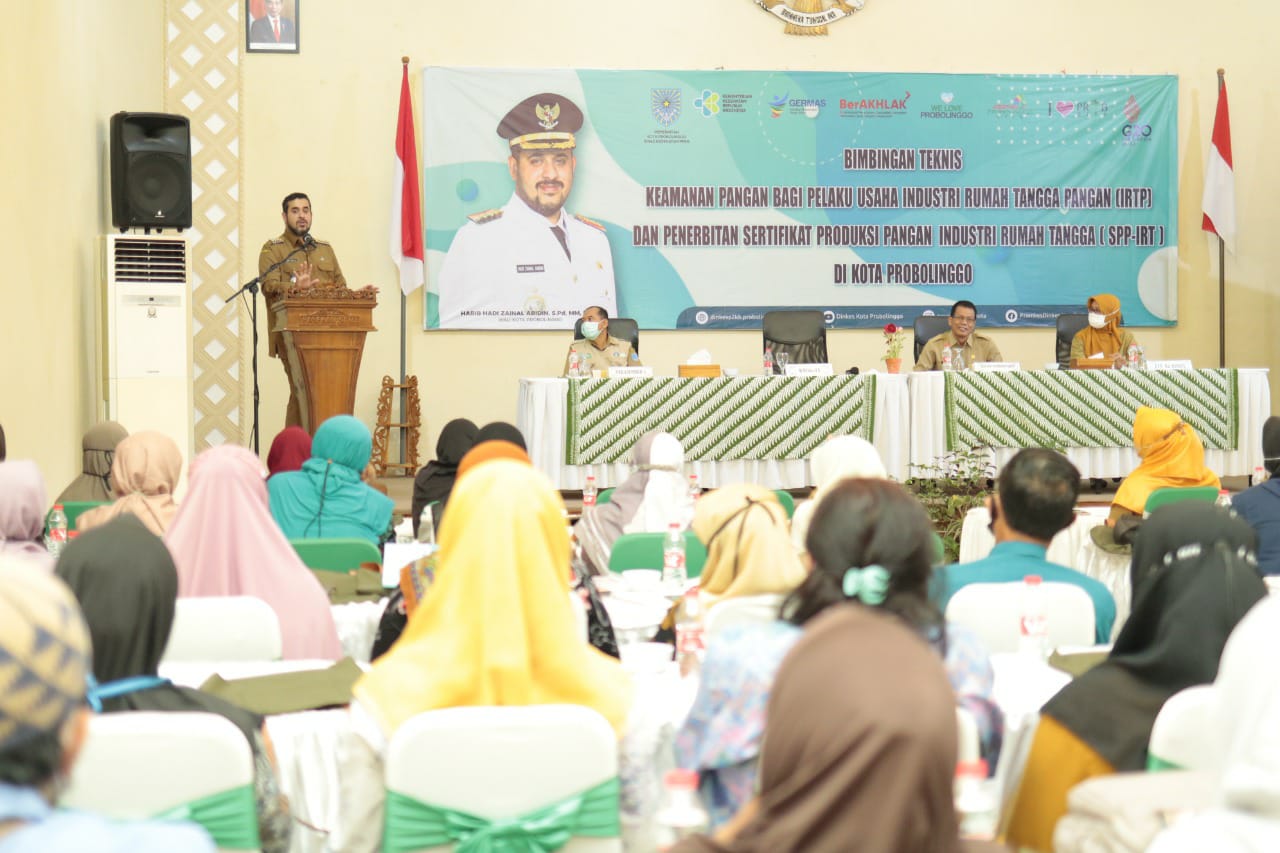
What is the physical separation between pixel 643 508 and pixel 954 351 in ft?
13.4

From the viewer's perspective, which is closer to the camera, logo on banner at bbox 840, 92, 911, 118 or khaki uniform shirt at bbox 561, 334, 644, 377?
khaki uniform shirt at bbox 561, 334, 644, 377

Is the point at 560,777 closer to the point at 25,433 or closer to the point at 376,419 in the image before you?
the point at 25,433

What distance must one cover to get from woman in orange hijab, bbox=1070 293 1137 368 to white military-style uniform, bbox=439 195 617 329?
3.03 meters

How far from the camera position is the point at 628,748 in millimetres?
1979

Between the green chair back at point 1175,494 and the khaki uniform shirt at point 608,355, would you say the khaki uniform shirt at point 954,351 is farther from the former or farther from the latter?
the green chair back at point 1175,494

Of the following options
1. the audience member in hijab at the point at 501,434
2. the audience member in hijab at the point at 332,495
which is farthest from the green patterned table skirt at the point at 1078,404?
the audience member in hijab at the point at 332,495

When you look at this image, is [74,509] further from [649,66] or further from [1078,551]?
[649,66]

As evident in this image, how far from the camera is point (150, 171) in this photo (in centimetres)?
693

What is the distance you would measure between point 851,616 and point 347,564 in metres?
2.87

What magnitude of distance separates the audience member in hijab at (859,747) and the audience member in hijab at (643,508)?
326 cm

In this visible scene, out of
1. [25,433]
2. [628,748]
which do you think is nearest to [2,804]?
[628,748]

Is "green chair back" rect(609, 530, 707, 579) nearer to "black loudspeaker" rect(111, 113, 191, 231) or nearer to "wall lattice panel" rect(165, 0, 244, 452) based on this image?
"black loudspeaker" rect(111, 113, 191, 231)

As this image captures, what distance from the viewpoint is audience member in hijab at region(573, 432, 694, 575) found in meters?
4.36

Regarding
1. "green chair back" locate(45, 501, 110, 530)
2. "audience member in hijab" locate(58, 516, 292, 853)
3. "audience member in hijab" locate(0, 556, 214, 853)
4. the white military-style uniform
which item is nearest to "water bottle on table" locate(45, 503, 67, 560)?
"green chair back" locate(45, 501, 110, 530)
